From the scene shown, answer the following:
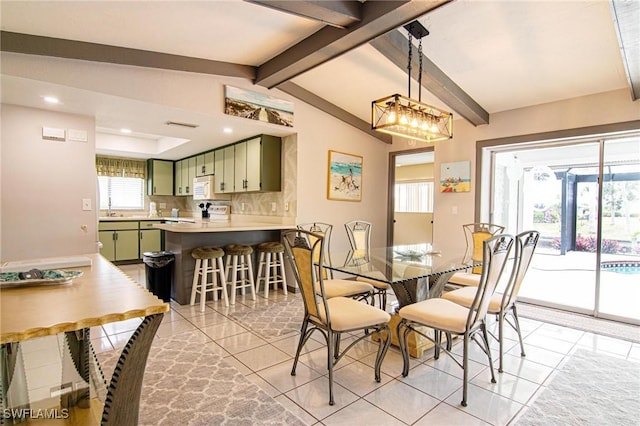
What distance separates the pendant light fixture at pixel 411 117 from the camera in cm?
256

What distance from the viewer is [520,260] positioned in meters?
2.35

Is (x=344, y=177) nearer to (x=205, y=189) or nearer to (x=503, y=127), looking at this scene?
(x=503, y=127)

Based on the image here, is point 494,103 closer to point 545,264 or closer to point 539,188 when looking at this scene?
point 539,188

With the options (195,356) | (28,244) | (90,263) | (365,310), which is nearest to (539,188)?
(365,310)

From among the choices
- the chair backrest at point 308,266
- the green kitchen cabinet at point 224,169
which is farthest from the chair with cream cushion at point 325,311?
the green kitchen cabinet at point 224,169

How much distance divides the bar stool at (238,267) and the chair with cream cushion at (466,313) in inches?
91.0

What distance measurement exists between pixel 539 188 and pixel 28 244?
5.85 meters

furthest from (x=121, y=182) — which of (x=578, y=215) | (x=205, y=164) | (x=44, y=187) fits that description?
(x=578, y=215)

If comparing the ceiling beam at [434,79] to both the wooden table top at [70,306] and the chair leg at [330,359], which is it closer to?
the chair leg at [330,359]

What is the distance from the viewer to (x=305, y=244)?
210 cm

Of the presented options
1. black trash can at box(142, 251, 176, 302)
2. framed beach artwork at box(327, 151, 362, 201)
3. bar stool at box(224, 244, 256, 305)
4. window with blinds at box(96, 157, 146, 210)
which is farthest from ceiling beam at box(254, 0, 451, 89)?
window with blinds at box(96, 157, 146, 210)

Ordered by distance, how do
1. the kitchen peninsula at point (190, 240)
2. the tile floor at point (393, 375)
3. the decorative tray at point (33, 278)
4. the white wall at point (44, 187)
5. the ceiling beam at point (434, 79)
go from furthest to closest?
the kitchen peninsula at point (190, 240) < the white wall at point (44, 187) < the ceiling beam at point (434, 79) < the tile floor at point (393, 375) < the decorative tray at point (33, 278)

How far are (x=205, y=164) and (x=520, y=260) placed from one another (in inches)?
207

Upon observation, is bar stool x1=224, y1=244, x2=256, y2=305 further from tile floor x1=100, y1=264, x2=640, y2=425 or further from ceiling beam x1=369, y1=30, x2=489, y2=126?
ceiling beam x1=369, y1=30, x2=489, y2=126
